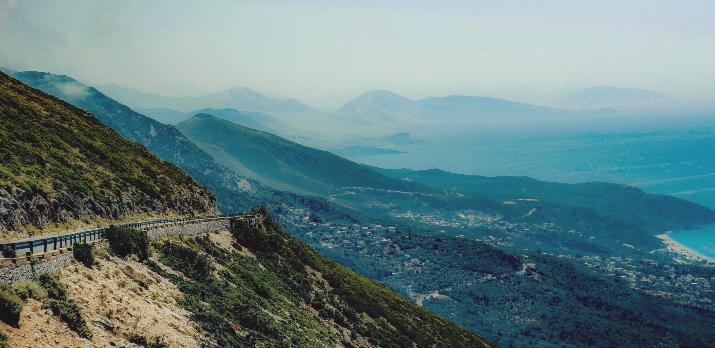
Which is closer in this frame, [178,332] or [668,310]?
[178,332]

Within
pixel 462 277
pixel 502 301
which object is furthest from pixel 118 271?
pixel 462 277

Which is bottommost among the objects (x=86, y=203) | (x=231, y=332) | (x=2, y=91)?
(x=231, y=332)

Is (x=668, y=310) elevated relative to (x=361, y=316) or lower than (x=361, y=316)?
lower

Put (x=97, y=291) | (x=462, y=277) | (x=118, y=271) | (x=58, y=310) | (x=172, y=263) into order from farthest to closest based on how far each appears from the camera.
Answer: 1. (x=462, y=277)
2. (x=172, y=263)
3. (x=118, y=271)
4. (x=97, y=291)
5. (x=58, y=310)

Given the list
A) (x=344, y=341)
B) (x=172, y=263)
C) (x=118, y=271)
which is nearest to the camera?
(x=118, y=271)

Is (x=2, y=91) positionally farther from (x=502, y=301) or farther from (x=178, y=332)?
(x=502, y=301)

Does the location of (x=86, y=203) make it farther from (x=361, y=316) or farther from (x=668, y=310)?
(x=668, y=310)

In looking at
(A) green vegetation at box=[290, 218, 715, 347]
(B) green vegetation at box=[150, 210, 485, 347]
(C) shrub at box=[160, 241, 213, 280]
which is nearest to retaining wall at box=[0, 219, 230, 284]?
(B) green vegetation at box=[150, 210, 485, 347]
